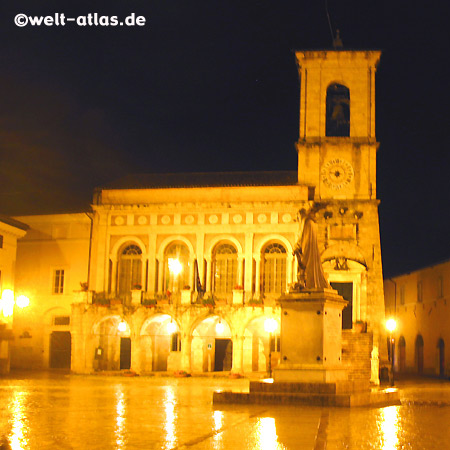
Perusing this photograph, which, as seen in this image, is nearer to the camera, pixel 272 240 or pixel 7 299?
pixel 7 299

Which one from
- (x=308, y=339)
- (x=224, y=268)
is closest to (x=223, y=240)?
(x=224, y=268)

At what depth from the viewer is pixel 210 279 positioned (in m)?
40.7

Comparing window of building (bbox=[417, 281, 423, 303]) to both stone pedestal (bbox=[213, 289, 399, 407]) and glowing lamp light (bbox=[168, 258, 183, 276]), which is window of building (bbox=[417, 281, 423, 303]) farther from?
stone pedestal (bbox=[213, 289, 399, 407])

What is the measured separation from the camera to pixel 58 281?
43469mm

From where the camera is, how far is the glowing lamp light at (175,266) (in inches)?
1561

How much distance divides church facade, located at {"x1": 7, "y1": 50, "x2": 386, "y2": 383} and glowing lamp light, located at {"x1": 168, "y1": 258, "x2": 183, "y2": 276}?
7 cm

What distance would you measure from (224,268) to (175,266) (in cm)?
279

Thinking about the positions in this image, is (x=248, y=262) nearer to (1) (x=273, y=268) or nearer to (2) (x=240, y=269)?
(2) (x=240, y=269)

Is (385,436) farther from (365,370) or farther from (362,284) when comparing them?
(362,284)

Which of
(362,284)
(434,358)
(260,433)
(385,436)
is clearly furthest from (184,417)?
(434,358)

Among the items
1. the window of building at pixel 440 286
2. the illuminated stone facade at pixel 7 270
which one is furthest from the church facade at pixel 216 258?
the window of building at pixel 440 286

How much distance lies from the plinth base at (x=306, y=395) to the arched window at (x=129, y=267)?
23288 millimetres

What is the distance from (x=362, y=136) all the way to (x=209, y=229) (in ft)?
30.7

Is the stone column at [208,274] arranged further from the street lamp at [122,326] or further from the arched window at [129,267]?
the street lamp at [122,326]
